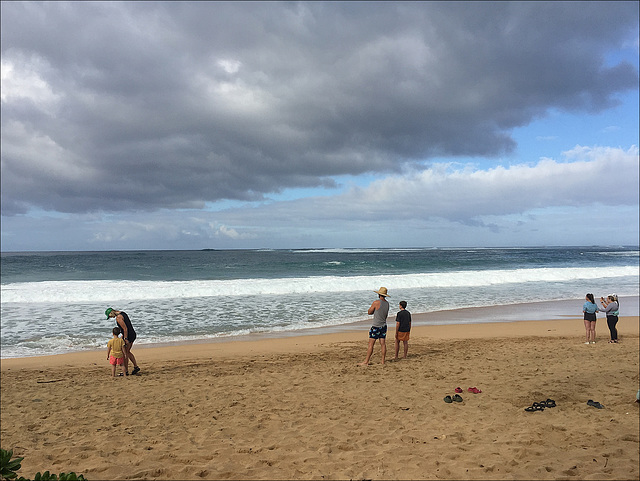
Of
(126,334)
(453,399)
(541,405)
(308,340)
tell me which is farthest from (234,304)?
(541,405)

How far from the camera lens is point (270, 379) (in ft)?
30.6

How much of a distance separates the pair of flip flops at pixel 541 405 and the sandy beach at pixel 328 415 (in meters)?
0.13

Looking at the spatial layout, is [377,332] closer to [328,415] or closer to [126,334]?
[328,415]

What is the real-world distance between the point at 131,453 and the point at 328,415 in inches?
118

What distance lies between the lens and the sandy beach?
5430 mm

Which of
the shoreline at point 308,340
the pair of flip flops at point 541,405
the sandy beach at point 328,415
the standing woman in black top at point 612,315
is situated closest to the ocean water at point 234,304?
the shoreline at point 308,340

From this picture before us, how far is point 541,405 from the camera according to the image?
725cm

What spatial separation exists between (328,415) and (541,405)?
3.63 metres

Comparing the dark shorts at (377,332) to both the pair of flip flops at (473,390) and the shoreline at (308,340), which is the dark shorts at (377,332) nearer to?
the shoreline at (308,340)

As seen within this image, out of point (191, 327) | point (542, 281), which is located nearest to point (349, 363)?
point (191, 327)

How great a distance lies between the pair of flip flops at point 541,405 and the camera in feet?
23.3

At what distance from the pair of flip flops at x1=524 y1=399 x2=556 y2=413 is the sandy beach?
0.13 metres

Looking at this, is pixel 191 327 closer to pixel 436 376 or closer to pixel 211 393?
pixel 211 393

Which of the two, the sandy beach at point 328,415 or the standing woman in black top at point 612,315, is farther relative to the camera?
the standing woman in black top at point 612,315
